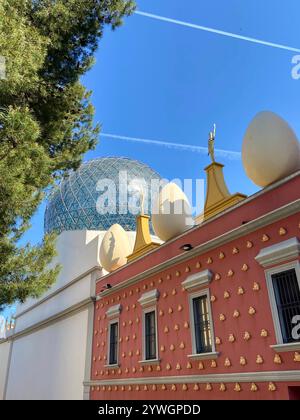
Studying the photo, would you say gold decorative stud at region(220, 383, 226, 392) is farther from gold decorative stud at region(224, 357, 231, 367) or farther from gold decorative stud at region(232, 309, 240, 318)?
gold decorative stud at region(232, 309, 240, 318)

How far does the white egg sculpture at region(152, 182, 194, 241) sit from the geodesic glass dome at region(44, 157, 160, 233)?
1159cm

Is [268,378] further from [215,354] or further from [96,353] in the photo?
[96,353]

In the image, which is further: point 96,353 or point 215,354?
point 96,353

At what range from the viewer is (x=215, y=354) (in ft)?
27.5

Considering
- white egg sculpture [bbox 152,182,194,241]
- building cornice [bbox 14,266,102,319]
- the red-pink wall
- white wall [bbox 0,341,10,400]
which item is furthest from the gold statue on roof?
white wall [bbox 0,341,10,400]

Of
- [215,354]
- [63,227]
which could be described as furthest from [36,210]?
[63,227]

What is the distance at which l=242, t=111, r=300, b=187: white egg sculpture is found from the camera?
8.33 m

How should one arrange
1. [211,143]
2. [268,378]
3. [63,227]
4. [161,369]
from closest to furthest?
[268,378] < [161,369] < [211,143] < [63,227]

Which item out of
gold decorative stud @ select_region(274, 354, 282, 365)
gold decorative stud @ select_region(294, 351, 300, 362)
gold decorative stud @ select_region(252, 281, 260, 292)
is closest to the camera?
gold decorative stud @ select_region(294, 351, 300, 362)

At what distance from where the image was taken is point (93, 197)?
24859 mm

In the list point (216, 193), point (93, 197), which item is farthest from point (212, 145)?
point (93, 197)

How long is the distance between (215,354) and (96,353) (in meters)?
7.14

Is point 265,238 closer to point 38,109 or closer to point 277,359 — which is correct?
point 277,359

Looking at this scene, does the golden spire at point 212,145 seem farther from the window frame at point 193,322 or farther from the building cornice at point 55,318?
the building cornice at point 55,318
